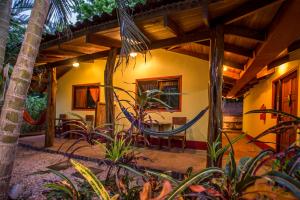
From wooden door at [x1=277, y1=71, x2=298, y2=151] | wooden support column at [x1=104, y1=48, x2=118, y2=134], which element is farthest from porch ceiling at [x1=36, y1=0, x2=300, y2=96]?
wooden door at [x1=277, y1=71, x2=298, y2=151]

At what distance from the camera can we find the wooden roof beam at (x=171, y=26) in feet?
8.58

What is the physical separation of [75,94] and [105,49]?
146 inches

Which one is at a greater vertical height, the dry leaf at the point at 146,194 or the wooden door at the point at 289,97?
the wooden door at the point at 289,97

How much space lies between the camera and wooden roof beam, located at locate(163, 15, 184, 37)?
2.62 meters

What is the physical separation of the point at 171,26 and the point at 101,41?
4.37 ft

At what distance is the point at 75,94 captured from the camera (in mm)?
7301

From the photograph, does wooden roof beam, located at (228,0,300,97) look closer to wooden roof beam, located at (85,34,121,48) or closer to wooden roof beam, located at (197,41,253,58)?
wooden roof beam, located at (197,41,253,58)

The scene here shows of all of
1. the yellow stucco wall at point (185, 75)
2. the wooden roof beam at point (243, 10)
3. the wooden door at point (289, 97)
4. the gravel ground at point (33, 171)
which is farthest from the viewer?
the yellow stucco wall at point (185, 75)

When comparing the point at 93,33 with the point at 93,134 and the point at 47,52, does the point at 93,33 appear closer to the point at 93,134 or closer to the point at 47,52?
the point at 47,52

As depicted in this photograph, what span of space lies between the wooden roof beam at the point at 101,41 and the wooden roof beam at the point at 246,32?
6.22ft

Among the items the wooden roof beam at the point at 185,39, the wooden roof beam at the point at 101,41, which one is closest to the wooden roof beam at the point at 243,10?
the wooden roof beam at the point at 185,39

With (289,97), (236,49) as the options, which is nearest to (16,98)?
(236,49)

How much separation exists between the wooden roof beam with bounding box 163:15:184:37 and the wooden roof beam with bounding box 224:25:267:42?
0.67 metres

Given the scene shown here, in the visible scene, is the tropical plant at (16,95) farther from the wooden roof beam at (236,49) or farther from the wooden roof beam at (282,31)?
the wooden roof beam at (236,49)
